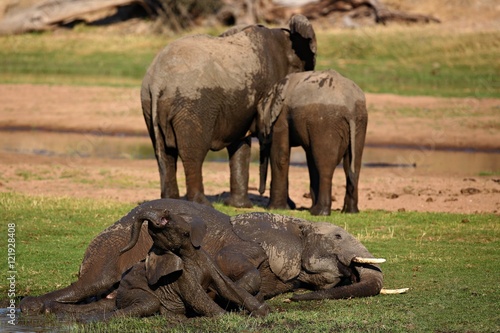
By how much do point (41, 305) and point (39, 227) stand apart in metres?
3.70

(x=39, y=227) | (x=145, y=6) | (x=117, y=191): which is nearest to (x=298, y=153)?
(x=117, y=191)

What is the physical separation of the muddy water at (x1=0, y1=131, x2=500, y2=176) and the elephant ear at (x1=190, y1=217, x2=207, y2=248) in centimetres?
1154

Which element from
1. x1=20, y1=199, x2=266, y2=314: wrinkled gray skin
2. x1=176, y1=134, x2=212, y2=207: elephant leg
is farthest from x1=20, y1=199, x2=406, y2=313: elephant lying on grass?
x1=176, y1=134, x2=212, y2=207: elephant leg

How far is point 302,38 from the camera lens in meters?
15.3

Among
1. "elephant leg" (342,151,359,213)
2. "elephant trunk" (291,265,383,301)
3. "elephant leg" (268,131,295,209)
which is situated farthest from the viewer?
"elephant leg" (268,131,295,209)

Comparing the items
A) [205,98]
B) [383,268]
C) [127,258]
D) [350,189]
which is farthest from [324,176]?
[127,258]

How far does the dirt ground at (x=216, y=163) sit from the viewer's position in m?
15.6

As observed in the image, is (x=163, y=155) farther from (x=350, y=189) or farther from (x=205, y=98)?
(x=350, y=189)

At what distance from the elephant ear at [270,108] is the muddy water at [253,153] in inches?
219

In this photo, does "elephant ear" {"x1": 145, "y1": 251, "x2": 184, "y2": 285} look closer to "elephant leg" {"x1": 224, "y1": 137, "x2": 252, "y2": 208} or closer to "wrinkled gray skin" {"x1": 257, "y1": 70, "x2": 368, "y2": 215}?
"wrinkled gray skin" {"x1": 257, "y1": 70, "x2": 368, "y2": 215}

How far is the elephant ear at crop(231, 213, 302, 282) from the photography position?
8.66 meters

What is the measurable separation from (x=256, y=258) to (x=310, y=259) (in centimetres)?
51

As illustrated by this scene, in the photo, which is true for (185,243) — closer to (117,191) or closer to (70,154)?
(117,191)

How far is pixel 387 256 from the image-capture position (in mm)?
10438
